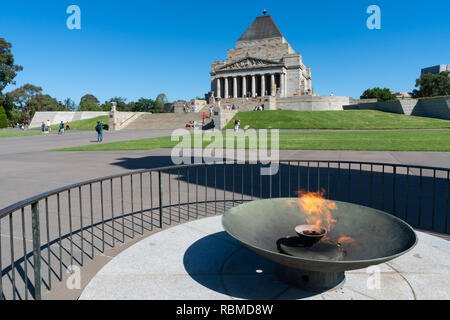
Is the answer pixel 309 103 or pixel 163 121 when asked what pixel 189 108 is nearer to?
pixel 163 121

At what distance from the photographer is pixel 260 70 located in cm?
8619

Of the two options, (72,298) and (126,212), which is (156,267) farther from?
(126,212)

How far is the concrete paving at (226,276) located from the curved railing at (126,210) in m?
0.67

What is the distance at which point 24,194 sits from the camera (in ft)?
27.4

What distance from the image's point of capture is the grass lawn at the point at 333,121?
1534 inches

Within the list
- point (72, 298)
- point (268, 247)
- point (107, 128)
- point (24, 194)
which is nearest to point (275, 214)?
point (268, 247)

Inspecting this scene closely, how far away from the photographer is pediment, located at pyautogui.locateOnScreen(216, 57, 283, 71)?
85.3 meters

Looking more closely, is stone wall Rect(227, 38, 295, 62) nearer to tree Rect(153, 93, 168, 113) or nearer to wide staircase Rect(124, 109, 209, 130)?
tree Rect(153, 93, 168, 113)

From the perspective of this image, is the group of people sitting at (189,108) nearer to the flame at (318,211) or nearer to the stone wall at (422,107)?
the stone wall at (422,107)

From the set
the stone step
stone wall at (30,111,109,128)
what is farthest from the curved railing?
stone wall at (30,111,109,128)

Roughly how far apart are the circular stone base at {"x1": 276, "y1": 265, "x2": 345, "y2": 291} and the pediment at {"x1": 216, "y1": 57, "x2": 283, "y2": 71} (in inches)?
3372

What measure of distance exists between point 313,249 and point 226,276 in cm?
111

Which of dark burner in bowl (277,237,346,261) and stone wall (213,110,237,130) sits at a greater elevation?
stone wall (213,110,237,130)
